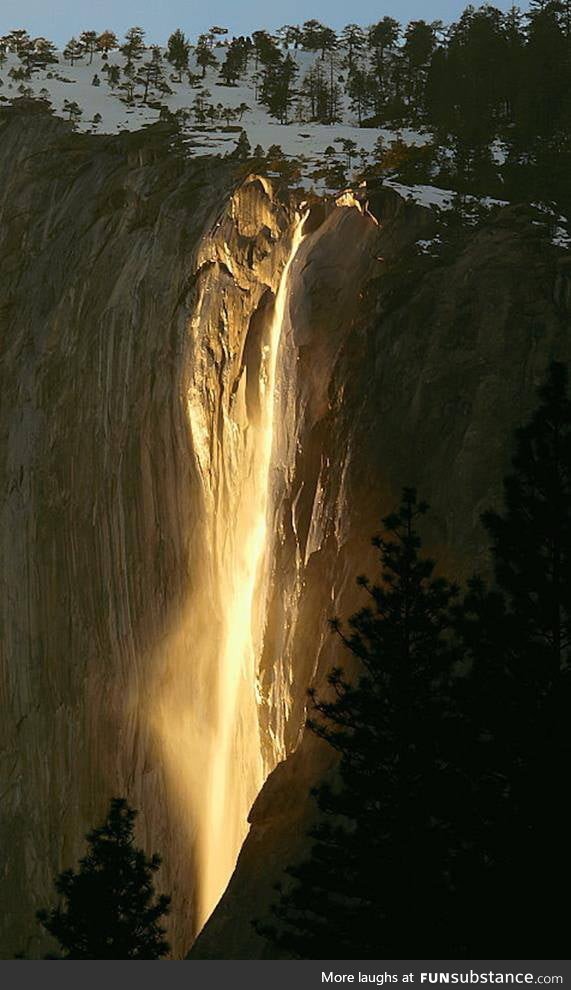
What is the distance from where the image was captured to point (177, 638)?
37188 millimetres

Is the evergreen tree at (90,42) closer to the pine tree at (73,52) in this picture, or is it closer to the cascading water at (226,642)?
the pine tree at (73,52)

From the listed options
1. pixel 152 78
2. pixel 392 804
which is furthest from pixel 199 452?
pixel 152 78

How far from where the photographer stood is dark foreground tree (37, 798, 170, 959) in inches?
920

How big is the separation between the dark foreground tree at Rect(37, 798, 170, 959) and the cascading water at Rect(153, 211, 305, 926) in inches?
267

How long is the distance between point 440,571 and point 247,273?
45.2 feet

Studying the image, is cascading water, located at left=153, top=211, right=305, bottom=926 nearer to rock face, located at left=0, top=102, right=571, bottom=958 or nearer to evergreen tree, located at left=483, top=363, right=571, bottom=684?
rock face, located at left=0, top=102, right=571, bottom=958

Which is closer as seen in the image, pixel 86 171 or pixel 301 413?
pixel 301 413

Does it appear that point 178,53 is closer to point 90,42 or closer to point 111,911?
point 90,42

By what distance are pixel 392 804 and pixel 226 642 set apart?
15.0m

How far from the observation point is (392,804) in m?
19.9

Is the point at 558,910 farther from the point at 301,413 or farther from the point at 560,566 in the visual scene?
the point at 301,413

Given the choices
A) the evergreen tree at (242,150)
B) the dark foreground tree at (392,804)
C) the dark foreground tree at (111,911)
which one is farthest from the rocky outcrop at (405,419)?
the evergreen tree at (242,150)

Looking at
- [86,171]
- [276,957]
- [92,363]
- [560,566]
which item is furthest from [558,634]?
[86,171]

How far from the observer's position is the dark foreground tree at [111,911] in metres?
23.4
